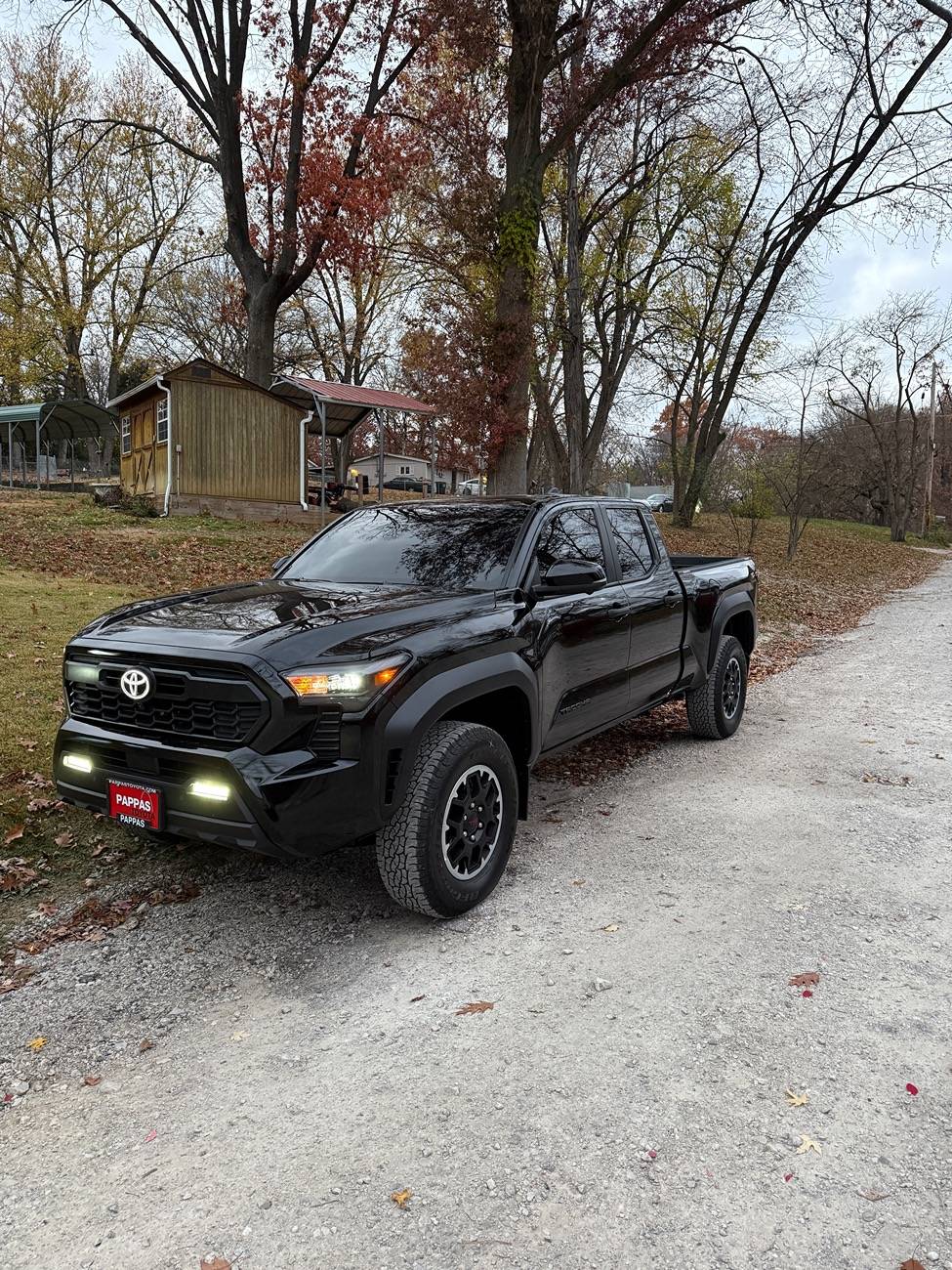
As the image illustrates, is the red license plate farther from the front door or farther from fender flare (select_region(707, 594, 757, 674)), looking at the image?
fender flare (select_region(707, 594, 757, 674))

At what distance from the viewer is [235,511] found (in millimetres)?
21266

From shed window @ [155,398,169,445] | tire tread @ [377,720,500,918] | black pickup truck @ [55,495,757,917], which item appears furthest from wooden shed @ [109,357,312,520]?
tire tread @ [377,720,500,918]

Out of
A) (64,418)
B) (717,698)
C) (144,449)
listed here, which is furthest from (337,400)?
(717,698)

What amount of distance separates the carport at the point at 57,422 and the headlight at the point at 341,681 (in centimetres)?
2616

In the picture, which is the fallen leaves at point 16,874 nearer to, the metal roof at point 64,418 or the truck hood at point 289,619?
the truck hood at point 289,619

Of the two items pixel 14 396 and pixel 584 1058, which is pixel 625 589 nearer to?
pixel 584 1058

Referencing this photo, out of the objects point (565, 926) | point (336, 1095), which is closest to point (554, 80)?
point (565, 926)

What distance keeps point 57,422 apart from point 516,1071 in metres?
32.4

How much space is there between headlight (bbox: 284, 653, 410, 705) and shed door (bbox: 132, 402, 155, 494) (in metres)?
19.9

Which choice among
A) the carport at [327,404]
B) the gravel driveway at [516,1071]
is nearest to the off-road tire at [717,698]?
the gravel driveway at [516,1071]

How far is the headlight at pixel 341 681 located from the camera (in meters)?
3.24

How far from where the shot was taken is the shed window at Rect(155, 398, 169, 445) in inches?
813

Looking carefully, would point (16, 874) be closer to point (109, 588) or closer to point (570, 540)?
point (570, 540)

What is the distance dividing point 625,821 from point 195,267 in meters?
39.8
